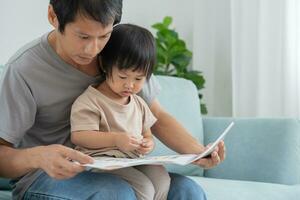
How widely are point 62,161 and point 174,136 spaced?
0.47m

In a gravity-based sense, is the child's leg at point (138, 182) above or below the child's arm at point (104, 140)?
below

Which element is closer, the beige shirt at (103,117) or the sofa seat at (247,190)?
the beige shirt at (103,117)

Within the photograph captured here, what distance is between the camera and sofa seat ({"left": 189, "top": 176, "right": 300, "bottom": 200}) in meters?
1.68

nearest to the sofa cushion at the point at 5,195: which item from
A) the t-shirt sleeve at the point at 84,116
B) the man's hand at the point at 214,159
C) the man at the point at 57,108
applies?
the man at the point at 57,108

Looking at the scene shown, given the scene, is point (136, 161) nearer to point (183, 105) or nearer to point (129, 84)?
point (129, 84)

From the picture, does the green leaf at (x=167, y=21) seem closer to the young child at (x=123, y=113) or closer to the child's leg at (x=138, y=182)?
the young child at (x=123, y=113)

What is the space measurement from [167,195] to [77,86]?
1.24ft

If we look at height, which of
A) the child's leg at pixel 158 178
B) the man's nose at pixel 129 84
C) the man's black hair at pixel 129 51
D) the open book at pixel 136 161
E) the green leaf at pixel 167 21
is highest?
the green leaf at pixel 167 21

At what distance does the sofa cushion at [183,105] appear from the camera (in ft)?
7.13

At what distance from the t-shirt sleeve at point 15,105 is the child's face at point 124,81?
0.70 ft

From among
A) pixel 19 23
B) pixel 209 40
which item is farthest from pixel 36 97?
pixel 209 40

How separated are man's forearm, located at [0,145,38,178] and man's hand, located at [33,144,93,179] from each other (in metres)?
0.06

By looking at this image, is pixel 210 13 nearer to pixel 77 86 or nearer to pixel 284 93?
pixel 284 93

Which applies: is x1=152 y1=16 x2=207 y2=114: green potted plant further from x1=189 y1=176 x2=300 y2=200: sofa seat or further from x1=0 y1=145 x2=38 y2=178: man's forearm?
x1=0 y1=145 x2=38 y2=178: man's forearm
